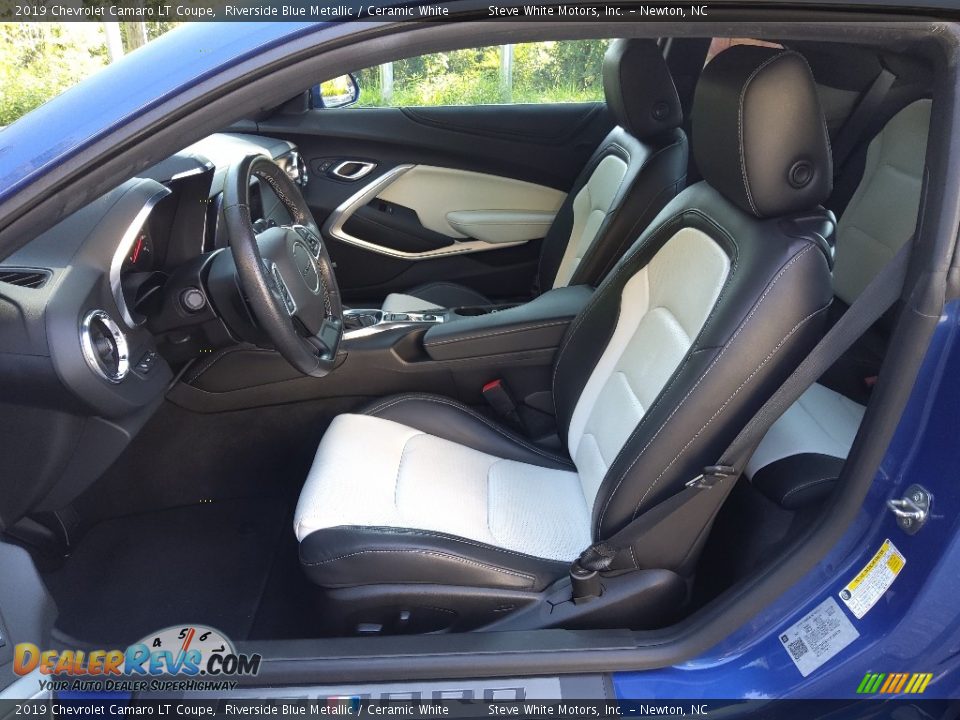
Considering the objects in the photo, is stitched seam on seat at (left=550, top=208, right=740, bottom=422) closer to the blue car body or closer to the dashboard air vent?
the blue car body

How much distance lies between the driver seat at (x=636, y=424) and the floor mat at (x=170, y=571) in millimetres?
448

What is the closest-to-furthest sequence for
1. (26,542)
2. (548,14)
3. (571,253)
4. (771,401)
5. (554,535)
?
1. (548,14)
2. (771,401)
3. (554,535)
4. (26,542)
5. (571,253)

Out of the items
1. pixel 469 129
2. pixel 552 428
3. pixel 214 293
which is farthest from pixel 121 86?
pixel 469 129

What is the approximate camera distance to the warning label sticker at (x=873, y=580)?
1014mm

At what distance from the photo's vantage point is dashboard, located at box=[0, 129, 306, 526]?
1188 mm

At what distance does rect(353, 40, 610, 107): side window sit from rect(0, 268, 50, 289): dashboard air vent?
1280 millimetres

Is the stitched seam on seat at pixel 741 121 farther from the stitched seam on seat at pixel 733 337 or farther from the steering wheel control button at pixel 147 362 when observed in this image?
the steering wheel control button at pixel 147 362

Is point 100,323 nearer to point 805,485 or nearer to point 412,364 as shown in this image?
point 412,364

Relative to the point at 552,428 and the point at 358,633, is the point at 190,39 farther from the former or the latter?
the point at 552,428

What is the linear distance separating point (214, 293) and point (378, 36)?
0.80 metres

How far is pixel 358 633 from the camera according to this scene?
1352 millimetres

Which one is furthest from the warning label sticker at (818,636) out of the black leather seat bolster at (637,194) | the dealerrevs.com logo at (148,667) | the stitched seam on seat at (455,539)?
the black leather seat bolster at (637,194)

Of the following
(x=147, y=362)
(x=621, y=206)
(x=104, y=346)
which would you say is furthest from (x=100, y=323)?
(x=621, y=206)

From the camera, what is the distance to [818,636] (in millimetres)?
1067
